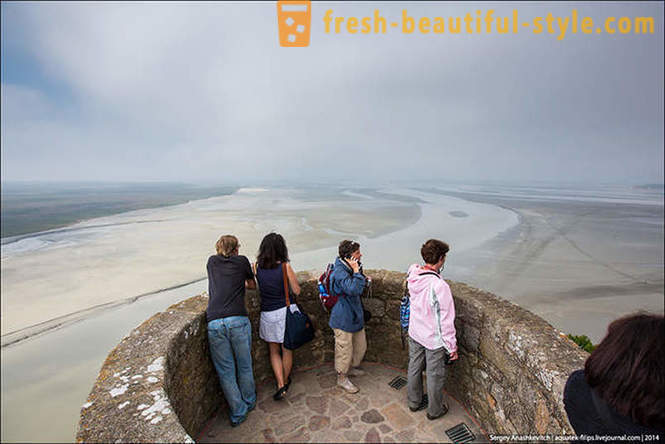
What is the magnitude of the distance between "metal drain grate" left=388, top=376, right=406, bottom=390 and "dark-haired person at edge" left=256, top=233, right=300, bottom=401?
126cm

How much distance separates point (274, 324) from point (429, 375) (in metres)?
1.66

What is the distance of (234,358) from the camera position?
10.6 ft

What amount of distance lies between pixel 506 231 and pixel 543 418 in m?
27.4

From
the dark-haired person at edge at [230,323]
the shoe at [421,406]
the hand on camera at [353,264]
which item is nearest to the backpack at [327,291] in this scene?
the hand on camera at [353,264]

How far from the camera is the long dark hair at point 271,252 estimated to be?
3.35 meters

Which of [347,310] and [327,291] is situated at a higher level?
[327,291]

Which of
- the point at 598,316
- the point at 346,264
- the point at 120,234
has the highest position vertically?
the point at 346,264

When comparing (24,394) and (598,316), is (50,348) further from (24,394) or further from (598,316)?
(598,316)

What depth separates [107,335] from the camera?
11.1 meters

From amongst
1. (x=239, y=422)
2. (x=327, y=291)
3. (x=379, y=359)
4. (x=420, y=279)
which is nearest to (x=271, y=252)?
(x=327, y=291)

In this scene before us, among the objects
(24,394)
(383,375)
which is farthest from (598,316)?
(24,394)

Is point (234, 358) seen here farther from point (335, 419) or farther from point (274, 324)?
point (335, 419)

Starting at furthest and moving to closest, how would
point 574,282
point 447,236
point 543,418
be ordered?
point 447,236 < point 574,282 < point 543,418

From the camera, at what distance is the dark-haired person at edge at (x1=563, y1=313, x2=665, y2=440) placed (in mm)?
1102
